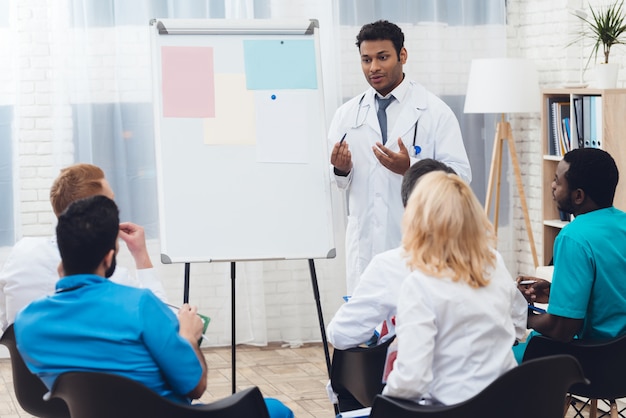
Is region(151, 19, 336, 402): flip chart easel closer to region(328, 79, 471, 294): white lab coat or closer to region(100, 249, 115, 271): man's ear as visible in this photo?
region(328, 79, 471, 294): white lab coat

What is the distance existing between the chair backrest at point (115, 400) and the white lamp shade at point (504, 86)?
10.9 ft

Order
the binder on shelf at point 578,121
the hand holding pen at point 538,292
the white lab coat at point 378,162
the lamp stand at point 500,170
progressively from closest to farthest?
the hand holding pen at point 538,292, the white lab coat at point 378,162, the binder on shelf at point 578,121, the lamp stand at point 500,170

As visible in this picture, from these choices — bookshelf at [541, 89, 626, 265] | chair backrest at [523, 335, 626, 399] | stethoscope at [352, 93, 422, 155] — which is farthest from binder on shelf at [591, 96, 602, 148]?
chair backrest at [523, 335, 626, 399]

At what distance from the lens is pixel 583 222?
107 inches

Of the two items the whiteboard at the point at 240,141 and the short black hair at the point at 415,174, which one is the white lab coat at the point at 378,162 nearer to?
the whiteboard at the point at 240,141

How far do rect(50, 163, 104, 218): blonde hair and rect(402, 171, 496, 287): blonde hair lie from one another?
1.13 meters

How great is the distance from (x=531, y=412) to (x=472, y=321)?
25cm

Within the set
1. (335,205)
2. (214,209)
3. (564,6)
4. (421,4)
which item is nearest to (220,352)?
(335,205)

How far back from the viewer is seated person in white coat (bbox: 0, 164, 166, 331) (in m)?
2.71

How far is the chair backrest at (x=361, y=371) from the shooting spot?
2.58 metres

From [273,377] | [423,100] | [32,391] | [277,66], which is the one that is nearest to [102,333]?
[32,391]

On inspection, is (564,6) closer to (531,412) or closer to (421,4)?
(421,4)

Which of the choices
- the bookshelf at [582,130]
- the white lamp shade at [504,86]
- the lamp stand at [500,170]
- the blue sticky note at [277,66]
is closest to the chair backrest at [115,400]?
the blue sticky note at [277,66]

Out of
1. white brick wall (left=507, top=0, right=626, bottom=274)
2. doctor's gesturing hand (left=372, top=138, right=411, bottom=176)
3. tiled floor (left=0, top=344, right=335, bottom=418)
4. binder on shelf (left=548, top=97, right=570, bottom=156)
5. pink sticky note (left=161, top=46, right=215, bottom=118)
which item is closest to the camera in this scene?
doctor's gesturing hand (left=372, top=138, right=411, bottom=176)
